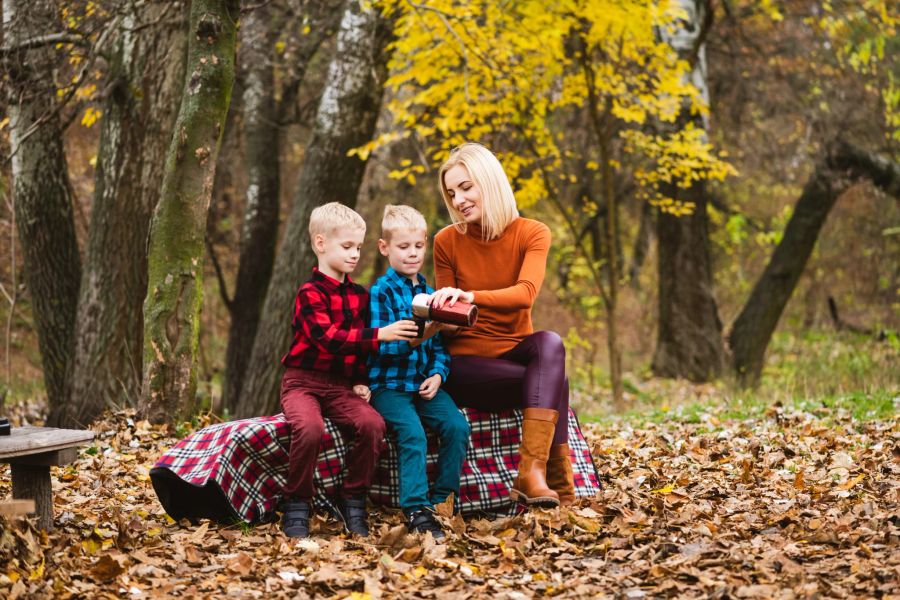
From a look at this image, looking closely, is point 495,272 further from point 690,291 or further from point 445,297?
point 690,291

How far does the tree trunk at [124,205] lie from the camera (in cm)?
721

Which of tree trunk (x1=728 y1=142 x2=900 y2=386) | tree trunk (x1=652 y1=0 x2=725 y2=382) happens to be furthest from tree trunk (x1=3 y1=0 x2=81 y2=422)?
tree trunk (x1=728 y1=142 x2=900 y2=386)

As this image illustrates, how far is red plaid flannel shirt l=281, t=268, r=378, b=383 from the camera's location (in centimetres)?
401

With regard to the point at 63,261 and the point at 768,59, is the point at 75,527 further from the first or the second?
the point at 768,59

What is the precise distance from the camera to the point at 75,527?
389cm

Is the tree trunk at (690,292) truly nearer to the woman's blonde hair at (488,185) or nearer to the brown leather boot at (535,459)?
the woman's blonde hair at (488,185)

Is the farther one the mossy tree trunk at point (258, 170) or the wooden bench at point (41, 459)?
the mossy tree trunk at point (258, 170)

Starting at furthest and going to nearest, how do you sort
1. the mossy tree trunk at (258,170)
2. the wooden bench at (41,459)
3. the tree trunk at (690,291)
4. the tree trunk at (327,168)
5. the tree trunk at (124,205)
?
the tree trunk at (690,291) → the mossy tree trunk at (258,170) → the tree trunk at (327,168) → the tree trunk at (124,205) → the wooden bench at (41,459)

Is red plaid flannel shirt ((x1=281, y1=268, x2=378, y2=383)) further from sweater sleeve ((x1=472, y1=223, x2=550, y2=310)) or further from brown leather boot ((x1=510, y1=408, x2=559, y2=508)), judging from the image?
brown leather boot ((x1=510, y1=408, x2=559, y2=508))

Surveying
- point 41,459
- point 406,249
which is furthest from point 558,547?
point 41,459

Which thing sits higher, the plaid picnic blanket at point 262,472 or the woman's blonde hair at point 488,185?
the woman's blonde hair at point 488,185

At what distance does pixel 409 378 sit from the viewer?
419 cm

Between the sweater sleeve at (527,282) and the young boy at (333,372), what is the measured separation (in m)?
0.45

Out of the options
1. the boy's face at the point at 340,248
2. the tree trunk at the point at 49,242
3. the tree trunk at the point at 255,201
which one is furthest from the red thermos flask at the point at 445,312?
the tree trunk at the point at 255,201
